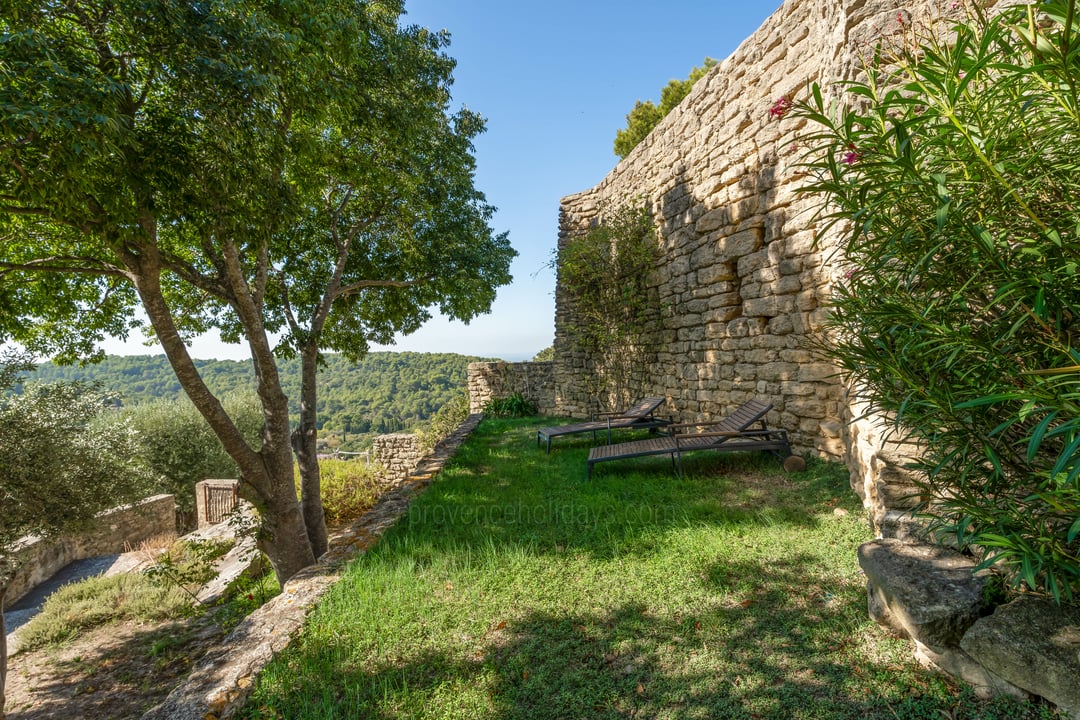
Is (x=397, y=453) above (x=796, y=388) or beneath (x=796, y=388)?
beneath

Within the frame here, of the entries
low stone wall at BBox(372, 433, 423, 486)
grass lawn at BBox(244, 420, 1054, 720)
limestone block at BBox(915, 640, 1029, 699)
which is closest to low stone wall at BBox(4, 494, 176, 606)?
low stone wall at BBox(372, 433, 423, 486)

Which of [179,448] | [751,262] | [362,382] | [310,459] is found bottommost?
[179,448]

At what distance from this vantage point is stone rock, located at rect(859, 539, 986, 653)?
60.4 inches

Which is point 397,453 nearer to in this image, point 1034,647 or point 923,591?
point 923,591

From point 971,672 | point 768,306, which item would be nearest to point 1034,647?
point 971,672

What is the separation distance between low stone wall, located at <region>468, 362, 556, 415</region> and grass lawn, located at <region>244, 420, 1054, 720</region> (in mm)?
7657

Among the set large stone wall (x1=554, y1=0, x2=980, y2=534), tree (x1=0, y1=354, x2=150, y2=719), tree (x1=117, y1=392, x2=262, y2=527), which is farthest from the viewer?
tree (x1=117, y1=392, x2=262, y2=527)

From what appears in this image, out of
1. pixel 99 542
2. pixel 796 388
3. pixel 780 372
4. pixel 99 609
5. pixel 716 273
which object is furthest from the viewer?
pixel 99 542

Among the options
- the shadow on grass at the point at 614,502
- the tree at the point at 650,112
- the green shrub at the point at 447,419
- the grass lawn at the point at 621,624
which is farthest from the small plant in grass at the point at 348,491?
the tree at the point at 650,112

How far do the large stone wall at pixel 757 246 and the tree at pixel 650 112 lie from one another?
811cm

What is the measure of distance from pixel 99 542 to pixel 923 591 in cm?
1642

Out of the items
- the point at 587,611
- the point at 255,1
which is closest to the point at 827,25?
the point at 255,1

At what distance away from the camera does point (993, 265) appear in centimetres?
125

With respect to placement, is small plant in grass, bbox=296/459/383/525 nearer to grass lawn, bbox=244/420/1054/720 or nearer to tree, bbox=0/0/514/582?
tree, bbox=0/0/514/582
